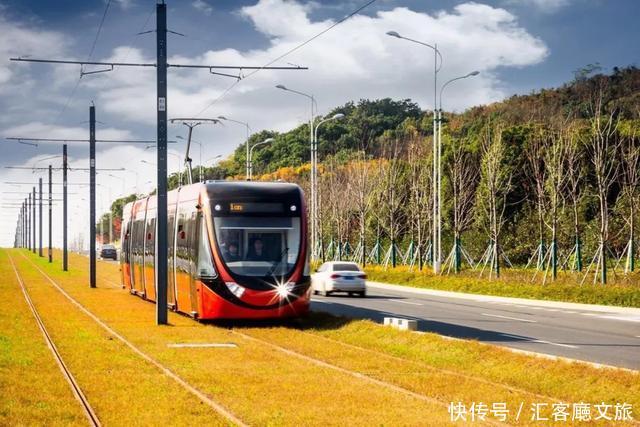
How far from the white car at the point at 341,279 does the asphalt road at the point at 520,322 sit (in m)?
0.50

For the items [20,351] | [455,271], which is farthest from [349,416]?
[455,271]

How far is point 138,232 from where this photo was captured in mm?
35000

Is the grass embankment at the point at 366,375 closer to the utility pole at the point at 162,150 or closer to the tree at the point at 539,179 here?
the utility pole at the point at 162,150

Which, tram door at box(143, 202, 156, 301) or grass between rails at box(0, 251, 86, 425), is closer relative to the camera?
grass between rails at box(0, 251, 86, 425)

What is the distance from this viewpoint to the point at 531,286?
38.9m

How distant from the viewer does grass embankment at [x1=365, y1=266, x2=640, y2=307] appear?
112 feet

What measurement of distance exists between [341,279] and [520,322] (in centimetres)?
1436

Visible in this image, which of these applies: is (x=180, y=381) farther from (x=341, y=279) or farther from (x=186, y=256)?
(x=341, y=279)

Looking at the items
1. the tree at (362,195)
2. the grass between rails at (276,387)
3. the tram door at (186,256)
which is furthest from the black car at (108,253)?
the grass between rails at (276,387)

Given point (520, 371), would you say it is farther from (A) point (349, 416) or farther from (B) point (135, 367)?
(B) point (135, 367)

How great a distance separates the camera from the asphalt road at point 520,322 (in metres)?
19.5

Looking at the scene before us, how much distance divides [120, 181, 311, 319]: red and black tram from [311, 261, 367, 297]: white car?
16.0 metres

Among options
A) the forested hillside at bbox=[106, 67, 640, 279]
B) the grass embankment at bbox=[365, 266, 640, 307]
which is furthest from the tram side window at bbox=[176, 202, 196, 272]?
the forested hillside at bbox=[106, 67, 640, 279]

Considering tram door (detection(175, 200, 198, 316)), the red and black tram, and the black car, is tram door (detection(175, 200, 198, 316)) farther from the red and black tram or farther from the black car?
the black car
